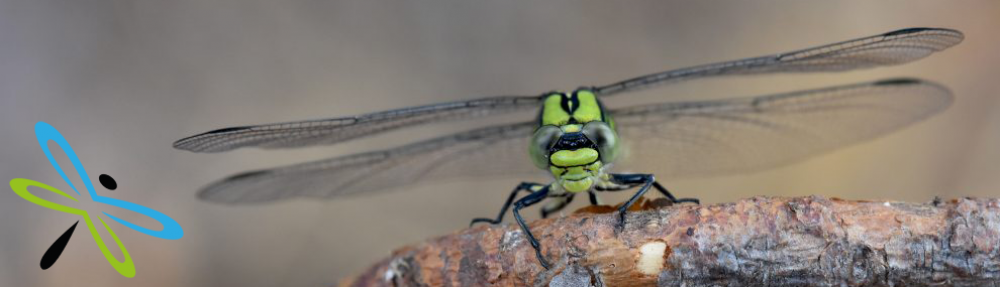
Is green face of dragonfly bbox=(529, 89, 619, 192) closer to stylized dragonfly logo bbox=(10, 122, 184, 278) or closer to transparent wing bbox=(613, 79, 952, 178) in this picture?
transparent wing bbox=(613, 79, 952, 178)

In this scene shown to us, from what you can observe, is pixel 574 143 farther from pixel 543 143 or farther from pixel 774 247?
pixel 774 247

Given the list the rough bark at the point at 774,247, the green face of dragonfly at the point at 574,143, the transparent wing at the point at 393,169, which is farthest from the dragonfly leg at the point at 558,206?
the rough bark at the point at 774,247

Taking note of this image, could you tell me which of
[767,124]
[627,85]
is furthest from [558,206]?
[767,124]

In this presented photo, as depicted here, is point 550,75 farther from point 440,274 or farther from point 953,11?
point 440,274

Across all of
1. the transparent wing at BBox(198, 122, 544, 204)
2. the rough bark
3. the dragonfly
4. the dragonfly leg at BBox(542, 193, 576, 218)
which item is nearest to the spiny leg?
the dragonfly

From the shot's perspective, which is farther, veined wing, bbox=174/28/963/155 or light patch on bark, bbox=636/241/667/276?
veined wing, bbox=174/28/963/155

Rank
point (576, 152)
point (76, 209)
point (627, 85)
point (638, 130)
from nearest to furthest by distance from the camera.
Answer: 1. point (576, 152)
2. point (627, 85)
3. point (638, 130)
4. point (76, 209)

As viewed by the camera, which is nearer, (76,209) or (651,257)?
(651,257)
